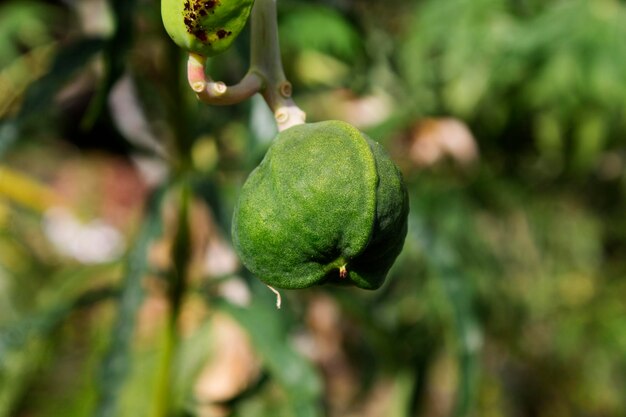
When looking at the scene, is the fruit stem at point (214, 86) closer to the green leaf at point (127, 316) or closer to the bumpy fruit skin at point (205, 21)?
the bumpy fruit skin at point (205, 21)

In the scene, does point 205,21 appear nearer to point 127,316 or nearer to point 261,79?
point 261,79

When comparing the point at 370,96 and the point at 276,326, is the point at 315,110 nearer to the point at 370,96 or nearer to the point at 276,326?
the point at 370,96

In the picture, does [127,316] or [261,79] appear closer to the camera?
[261,79]

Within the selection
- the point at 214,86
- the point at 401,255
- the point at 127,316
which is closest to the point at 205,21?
the point at 214,86

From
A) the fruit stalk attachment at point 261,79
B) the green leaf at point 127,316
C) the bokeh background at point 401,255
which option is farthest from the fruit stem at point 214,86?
the green leaf at point 127,316

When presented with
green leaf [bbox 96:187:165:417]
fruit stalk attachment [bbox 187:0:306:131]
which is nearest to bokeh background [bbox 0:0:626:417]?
green leaf [bbox 96:187:165:417]

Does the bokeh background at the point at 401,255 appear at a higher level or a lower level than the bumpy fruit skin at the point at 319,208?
lower
